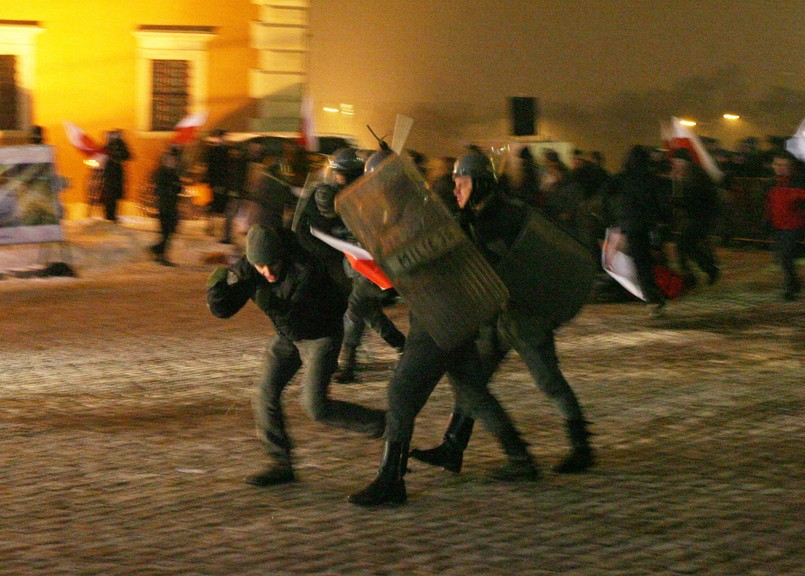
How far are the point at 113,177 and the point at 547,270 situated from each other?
14793mm

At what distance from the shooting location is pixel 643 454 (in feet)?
23.6

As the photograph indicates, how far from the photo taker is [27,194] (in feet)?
50.0

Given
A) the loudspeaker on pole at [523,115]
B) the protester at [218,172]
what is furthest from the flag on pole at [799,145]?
the protester at [218,172]

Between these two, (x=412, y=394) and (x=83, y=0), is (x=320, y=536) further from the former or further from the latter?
(x=83, y=0)

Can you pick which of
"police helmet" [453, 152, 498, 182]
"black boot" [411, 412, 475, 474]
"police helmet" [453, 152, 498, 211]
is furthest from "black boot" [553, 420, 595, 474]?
"police helmet" [453, 152, 498, 182]

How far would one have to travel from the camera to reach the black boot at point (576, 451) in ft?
22.0

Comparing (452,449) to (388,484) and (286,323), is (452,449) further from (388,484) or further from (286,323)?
(286,323)

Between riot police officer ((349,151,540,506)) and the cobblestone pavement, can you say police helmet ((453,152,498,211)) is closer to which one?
riot police officer ((349,151,540,506))

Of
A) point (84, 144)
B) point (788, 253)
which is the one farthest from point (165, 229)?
point (788, 253)

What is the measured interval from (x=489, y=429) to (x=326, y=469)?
0.97 metres

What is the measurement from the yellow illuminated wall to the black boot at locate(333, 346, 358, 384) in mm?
13335

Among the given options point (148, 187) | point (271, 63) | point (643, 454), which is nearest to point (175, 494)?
point (643, 454)

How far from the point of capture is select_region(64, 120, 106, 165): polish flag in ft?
67.3

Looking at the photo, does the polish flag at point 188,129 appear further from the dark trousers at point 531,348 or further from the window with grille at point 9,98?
the dark trousers at point 531,348
